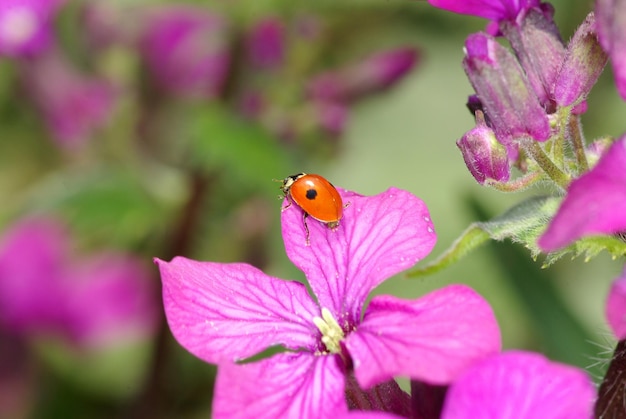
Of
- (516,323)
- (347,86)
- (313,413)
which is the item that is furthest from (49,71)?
(313,413)

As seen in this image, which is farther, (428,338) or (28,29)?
(28,29)

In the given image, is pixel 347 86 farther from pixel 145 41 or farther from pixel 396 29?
pixel 396 29

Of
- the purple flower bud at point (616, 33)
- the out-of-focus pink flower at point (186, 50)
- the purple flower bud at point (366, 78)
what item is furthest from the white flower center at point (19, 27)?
the purple flower bud at point (616, 33)

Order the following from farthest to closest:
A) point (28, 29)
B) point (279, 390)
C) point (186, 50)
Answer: point (186, 50)
point (28, 29)
point (279, 390)

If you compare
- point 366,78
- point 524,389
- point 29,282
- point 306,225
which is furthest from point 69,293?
point 524,389

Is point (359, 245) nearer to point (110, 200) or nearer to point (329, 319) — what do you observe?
point (329, 319)

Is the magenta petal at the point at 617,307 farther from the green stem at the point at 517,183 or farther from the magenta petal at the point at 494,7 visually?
the magenta petal at the point at 494,7

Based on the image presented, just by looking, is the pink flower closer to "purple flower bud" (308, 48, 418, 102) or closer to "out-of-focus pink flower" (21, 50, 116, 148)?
"purple flower bud" (308, 48, 418, 102)
